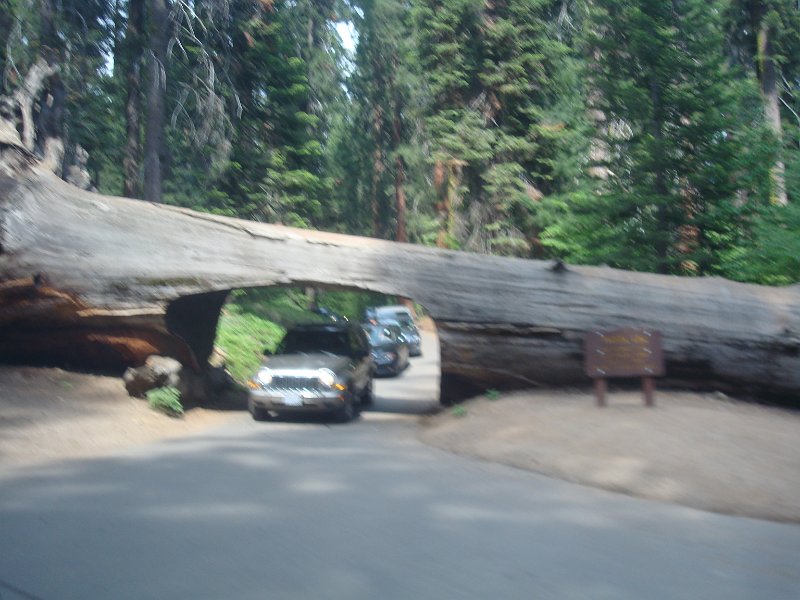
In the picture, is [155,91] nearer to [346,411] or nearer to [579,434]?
[346,411]

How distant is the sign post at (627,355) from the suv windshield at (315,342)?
5.82 meters

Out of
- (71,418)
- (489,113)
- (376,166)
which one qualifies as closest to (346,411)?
(71,418)

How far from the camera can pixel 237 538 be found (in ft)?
→ 24.4

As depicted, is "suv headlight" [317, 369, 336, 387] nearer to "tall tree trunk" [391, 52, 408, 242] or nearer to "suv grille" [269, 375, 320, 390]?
"suv grille" [269, 375, 320, 390]

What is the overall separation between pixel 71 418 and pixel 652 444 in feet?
28.9

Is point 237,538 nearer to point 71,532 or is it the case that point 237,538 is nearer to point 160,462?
point 71,532

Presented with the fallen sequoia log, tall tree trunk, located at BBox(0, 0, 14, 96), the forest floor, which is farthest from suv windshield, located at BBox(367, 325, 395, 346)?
tall tree trunk, located at BBox(0, 0, 14, 96)

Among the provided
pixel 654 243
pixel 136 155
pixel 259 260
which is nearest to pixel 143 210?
pixel 259 260

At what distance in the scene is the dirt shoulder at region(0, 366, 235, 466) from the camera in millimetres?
11508

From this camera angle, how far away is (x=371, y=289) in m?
15.0

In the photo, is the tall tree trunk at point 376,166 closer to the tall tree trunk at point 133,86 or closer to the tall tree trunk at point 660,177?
the tall tree trunk at point 133,86

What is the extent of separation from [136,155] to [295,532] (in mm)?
22552

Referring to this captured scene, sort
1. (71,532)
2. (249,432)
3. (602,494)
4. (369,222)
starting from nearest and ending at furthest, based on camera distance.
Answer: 1. (71,532)
2. (602,494)
3. (249,432)
4. (369,222)

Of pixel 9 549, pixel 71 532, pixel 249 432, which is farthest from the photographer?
pixel 249 432
